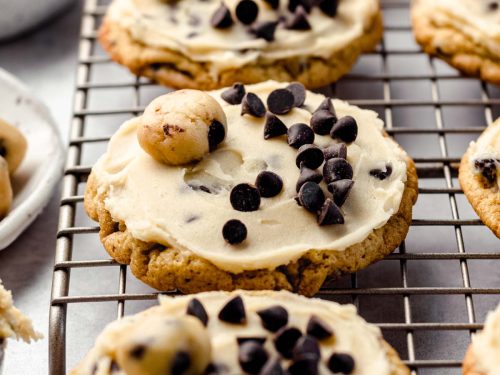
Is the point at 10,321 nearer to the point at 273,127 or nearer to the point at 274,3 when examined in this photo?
the point at 273,127

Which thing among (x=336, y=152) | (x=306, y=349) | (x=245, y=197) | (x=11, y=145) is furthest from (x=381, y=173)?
Answer: (x=11, y=145)

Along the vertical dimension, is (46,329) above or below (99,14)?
below

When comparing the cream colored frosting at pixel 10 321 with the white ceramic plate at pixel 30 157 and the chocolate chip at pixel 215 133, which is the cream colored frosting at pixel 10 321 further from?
the chocolate chip at pixel 215 133

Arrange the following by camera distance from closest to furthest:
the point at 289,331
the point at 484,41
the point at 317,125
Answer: the point at 289,331 → the point at 317,125 → the point at 484,41

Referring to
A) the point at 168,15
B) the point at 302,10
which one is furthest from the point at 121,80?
the point at 302,10

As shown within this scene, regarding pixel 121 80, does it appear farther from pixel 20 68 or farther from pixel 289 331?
pixel 289 331
